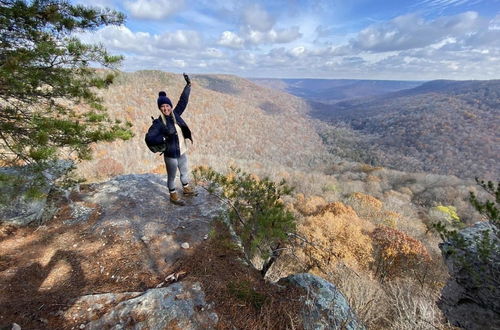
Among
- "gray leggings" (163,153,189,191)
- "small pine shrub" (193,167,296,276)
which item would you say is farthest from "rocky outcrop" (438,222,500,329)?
"gray leggings" (163,153,189,191)

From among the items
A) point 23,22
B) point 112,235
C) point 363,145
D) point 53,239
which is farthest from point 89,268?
point 363,145

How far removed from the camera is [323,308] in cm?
345

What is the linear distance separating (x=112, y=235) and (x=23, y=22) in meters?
3.61

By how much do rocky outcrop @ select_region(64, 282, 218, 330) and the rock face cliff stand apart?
0.4 inches

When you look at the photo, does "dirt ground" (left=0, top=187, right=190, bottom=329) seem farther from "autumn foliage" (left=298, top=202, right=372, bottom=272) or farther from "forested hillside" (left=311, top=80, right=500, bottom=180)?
"forested hillside" (left=311, top=80, right=500, bottom=180)

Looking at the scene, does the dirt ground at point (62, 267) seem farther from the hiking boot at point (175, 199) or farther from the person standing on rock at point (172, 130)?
the person standing on rock at point (172, 130)

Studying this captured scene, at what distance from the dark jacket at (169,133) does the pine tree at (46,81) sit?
2.08 feet

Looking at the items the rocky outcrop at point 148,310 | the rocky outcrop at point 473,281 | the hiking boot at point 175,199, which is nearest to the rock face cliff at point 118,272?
the rocky outcrop at point 148,310

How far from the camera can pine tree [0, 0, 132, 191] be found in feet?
10.7

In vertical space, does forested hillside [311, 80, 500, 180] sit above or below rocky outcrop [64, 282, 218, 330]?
below

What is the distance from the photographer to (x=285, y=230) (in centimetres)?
429

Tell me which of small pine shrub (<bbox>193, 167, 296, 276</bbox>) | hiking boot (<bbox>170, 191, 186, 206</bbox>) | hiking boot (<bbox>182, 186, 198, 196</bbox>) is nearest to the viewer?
small pine shrub (<bbox>193, 167, 296, 276</bbox>)

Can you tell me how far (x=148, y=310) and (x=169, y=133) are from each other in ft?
10.2

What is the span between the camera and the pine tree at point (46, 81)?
3.26 m
